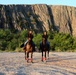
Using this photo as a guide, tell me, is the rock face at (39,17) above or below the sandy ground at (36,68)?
above

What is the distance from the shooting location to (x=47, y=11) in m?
132

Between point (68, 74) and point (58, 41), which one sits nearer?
point (68, 74)

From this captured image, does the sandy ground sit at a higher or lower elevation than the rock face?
lower

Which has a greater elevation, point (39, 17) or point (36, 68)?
point (39, 17)

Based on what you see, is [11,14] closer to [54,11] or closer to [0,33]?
[54,11]

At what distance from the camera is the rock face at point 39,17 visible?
378ft

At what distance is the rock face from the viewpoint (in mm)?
115188

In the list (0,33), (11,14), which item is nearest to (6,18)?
(11,14)

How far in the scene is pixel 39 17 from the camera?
125750 millimetres

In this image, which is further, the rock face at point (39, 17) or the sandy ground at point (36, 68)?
the rock face at point (39, 17)

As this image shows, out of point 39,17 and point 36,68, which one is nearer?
point 36,68

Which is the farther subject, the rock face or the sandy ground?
the rock face

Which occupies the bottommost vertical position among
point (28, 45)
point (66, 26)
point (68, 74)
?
point (68, 74)

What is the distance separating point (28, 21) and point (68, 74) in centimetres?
10505
